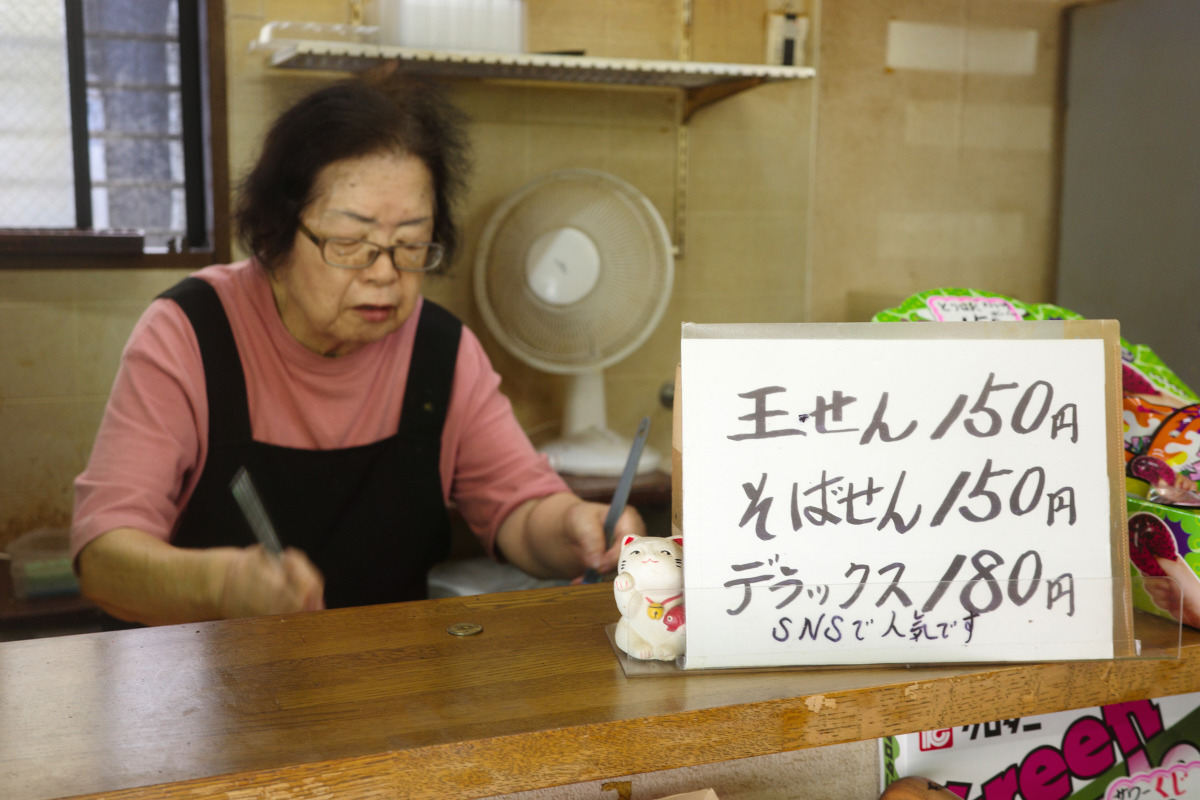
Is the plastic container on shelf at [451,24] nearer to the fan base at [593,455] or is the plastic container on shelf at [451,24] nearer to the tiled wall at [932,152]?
the fan base at [593,455]

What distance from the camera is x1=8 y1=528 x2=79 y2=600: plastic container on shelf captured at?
7.02 feet

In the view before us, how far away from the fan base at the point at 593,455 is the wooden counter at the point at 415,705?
166 centimetres

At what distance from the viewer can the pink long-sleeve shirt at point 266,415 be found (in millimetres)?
1369

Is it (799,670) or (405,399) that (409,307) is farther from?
(799,670)

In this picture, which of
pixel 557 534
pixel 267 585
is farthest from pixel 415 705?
pixel 557 534

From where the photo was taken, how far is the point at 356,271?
1565mm

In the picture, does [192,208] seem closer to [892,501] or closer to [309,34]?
[309,34]

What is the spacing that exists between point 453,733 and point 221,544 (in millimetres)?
1121

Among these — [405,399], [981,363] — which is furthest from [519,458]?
[981,363]

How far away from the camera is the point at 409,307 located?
5.35 feet

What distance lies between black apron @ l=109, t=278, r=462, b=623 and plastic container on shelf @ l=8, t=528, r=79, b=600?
2.51 ft

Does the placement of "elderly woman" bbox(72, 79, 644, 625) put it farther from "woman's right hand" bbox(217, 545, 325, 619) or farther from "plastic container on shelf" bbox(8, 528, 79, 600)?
"plastic container on shelf" bbox(8, 528, 79, 600)

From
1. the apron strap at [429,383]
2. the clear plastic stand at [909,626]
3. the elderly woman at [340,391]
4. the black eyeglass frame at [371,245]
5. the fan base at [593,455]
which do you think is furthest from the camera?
the fan base at [593,455]

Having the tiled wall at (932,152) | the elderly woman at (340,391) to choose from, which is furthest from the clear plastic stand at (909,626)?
the tiled wall at (932,152)
